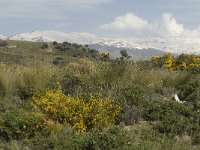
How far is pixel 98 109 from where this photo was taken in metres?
9.01

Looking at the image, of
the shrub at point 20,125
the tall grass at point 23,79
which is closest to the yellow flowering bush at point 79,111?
the shrub at point 20,125

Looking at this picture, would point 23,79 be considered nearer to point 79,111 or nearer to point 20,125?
point 79,111

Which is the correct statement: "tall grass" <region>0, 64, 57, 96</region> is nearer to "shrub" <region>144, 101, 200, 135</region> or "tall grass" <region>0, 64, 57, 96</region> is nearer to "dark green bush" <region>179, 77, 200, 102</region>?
"shrub" <region>144, 101, 200, 135</region>

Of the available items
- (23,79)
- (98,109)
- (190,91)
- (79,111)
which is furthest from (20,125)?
(190,91)

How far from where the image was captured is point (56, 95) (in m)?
9.38

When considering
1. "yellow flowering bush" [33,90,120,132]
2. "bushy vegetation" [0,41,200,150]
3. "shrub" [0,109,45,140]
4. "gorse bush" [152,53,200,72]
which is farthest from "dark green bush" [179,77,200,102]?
"gorse bush" [152,53,200,72]

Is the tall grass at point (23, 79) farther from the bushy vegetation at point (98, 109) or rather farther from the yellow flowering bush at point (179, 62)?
the yellow flowering bush at point (179, 62)

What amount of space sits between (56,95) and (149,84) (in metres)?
4.02

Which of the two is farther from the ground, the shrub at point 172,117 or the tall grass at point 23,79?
the tall grass at point 23,79

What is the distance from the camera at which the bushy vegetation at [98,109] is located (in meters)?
7.65

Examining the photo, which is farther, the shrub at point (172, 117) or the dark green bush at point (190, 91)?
the dark green bush at point (190, 91)

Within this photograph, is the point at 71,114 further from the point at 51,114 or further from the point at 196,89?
the point at 196,89

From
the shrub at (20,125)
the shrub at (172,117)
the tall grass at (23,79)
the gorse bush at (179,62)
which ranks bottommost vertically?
the shrub at (20,125)

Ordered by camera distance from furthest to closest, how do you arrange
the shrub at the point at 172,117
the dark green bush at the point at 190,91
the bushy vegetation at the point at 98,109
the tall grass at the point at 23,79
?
the tall grass at the point at 23,79 < the dark green bush at the point at 190,91 < the shrub at the point at 172,117 < the bushy vegetation at the point at 98,109
